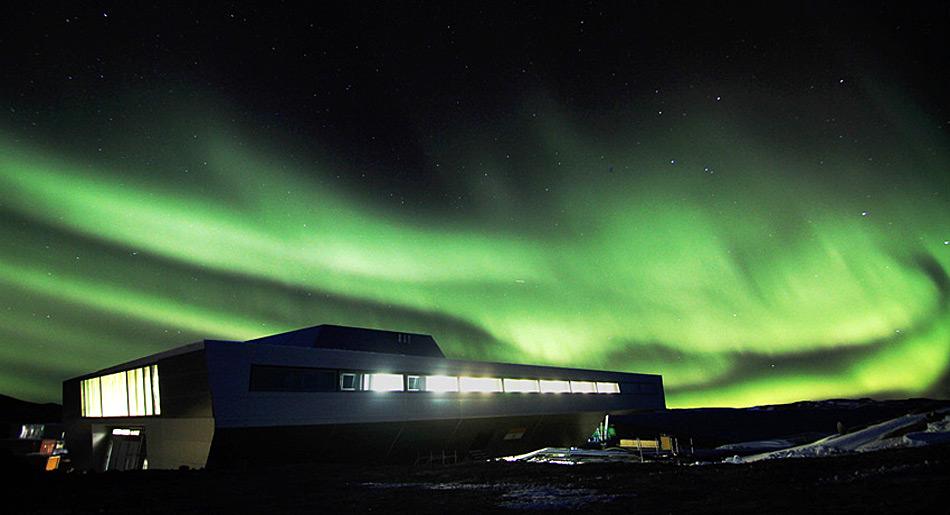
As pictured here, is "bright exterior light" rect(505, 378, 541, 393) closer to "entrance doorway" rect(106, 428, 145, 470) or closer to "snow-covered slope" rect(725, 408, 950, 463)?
"snow-covered slope" rect(725, 408, 950, 463)

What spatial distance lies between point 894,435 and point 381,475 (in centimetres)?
2069

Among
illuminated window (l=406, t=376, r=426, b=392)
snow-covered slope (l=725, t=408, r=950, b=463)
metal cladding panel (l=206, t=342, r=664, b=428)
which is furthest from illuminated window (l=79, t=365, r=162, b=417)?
snow-covered slope (l=725, t=408, r=950, b=463)

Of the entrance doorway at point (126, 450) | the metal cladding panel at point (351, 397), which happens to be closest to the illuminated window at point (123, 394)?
the entrance doorway at point (126, 450)

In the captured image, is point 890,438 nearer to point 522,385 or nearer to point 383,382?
point 383,382

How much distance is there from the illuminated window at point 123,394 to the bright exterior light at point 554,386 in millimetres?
28711

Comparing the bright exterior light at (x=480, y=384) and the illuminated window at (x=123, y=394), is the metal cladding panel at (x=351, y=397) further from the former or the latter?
the illuminated window at (x=123, y=394)

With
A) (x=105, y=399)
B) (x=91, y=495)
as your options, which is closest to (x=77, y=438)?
(x=105, y=399)

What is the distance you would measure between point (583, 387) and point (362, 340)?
70.2 ft

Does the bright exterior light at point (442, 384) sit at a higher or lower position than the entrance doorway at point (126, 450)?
higher

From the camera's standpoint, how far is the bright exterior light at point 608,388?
163 feet

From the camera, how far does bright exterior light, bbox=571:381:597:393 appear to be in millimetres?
47062

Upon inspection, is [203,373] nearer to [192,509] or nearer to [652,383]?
[192,509]

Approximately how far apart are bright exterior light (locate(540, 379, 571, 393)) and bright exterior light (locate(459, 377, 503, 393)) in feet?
18.6

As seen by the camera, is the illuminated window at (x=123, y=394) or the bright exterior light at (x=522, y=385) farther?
the bright exterior light at (x=522, y=385)
